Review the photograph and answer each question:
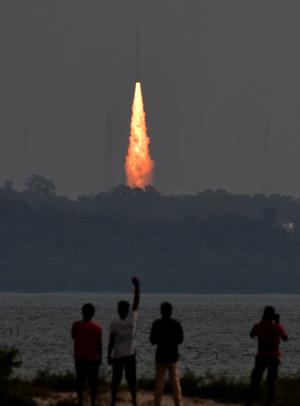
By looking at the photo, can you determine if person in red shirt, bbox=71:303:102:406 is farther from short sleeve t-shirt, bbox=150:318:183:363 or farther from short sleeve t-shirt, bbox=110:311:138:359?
short sleeve t-shirt, bbox=150:318:183:363

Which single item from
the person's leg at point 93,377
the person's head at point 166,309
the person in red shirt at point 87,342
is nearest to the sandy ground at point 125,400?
the person's leg at point 93,377

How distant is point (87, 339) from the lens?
33625 mm

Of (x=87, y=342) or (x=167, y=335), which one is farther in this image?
(x=87, y=342)

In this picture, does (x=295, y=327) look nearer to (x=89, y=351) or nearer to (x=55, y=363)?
(x=55, y=363)

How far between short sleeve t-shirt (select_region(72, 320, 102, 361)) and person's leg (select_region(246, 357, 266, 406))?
10.9 feet

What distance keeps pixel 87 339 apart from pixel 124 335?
0.72 metres

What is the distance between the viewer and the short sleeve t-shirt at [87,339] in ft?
110

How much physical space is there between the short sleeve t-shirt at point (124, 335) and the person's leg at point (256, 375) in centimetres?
266

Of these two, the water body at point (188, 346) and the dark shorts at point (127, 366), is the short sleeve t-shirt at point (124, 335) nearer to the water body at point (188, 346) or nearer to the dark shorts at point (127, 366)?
the dark shorts at point (127, 366)

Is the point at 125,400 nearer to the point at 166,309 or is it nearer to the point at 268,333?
the point at 268,333

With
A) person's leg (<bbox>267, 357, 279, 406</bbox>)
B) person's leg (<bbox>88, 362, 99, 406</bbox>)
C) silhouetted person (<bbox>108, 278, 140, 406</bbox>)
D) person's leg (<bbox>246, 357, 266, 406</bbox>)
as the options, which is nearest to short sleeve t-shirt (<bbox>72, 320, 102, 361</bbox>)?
person's leg (<bbox>88, 362, 99, 406</bbox>)

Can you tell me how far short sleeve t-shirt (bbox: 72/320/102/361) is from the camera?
110ft

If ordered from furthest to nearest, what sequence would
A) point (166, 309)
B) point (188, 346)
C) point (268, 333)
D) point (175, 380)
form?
point (188, 346) → point (268, 333) → point (175, 380) → point (166, 309)

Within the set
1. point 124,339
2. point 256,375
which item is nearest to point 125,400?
point 256,375
